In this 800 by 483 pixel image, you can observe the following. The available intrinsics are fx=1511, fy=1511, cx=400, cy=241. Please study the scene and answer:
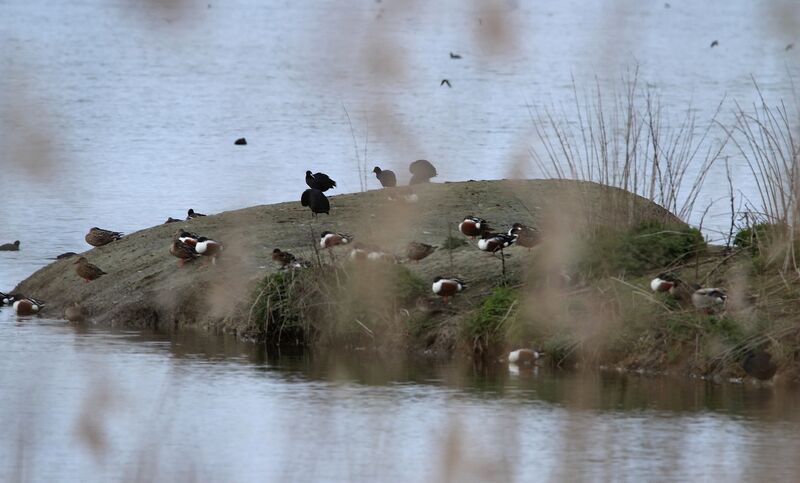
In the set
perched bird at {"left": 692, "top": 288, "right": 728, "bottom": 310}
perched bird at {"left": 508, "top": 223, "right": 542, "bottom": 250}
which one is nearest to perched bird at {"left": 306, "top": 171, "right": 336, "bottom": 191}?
perched bird at {"left": 508, "top": 223, "right": 542, "bottom": 250}

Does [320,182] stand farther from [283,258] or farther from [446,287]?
[446,287]

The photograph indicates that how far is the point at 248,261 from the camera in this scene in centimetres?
1413

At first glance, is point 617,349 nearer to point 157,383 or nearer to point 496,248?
point 496,248

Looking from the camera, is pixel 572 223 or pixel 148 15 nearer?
pixel 148 15

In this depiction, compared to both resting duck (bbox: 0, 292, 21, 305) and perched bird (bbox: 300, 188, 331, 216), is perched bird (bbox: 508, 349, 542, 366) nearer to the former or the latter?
perched bird (bbox: 300, 188, 331, 216)

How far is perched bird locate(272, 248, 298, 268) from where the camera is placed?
1328 centimetres

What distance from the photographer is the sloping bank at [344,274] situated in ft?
40.4

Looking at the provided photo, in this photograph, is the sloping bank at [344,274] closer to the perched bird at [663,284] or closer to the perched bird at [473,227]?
the perched bird at [473,227]

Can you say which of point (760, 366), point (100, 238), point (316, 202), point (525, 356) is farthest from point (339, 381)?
point (100, 238)

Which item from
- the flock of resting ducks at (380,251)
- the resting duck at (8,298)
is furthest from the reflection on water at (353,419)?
the resting duck at (8,298)

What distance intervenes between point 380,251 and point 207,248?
2.36 meters

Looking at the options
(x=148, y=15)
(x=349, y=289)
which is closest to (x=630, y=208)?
(x=349, y=289)

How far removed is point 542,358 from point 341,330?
1.85m

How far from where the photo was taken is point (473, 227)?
549 inches
